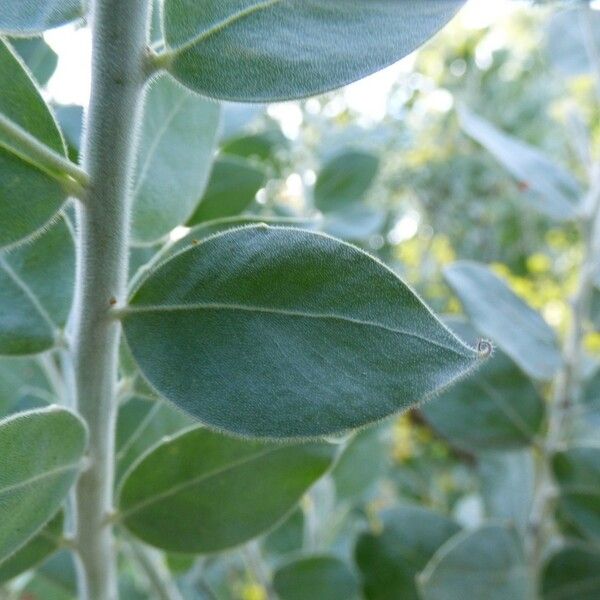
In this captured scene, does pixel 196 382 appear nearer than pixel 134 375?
Yes

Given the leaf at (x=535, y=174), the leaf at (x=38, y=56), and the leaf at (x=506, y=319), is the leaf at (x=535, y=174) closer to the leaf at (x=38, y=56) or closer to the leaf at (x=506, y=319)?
the leaf at (x=506, y=319)

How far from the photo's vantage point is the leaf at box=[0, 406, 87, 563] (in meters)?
0.41

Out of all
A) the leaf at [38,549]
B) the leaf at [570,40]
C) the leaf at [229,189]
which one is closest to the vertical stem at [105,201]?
the leaf at [38,549]

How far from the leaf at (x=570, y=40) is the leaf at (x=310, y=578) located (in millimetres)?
713

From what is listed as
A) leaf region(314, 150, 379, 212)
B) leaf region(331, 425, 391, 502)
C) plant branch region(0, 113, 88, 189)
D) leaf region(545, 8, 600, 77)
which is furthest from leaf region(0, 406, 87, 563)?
leaf region(545, 8, 600, 77)

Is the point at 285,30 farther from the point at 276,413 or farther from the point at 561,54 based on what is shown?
the point at 561,54

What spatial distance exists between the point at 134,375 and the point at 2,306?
9 centimetres

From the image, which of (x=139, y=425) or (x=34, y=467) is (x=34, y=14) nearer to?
(x=34, y=467)

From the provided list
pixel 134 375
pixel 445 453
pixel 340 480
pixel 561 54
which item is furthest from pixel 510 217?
pixel 134 375

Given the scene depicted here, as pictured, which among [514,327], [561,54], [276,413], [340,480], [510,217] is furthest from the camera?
[510,217]

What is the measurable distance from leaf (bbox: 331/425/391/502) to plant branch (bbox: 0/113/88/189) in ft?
2.21

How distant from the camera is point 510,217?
216 centimetres

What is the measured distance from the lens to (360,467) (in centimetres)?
103

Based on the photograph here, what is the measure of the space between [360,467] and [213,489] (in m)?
0.48
